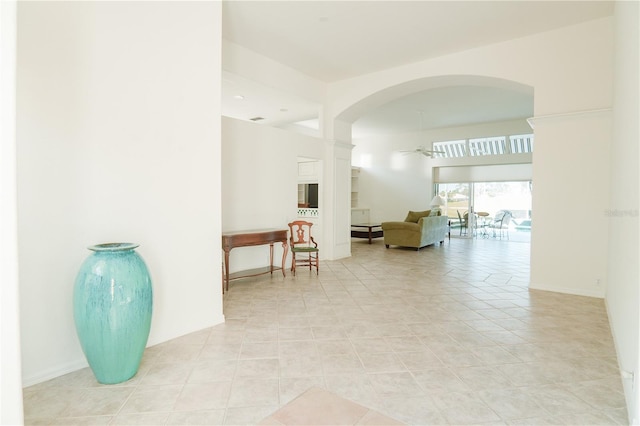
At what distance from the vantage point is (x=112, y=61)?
2633mm

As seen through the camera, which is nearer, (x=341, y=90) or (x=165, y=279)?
(x=165, y=279)

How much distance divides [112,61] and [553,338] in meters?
4.38

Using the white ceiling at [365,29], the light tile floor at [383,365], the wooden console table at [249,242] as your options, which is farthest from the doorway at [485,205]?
the wooden console table at [249,242]

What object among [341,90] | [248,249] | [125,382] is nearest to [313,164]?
[341,90]

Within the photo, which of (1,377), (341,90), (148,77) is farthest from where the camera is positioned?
(341,90)

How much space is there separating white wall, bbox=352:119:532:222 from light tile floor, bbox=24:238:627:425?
23.1ft

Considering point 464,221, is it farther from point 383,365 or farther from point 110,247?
point 110,247

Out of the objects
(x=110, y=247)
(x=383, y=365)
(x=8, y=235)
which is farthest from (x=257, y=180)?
(x=8, y=235)

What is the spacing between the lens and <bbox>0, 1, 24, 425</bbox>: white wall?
4.88ft

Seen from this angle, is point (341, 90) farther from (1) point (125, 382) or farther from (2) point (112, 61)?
(1) point (125, 382)

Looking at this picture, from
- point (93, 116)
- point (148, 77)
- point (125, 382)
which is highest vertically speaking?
point (148, 77)

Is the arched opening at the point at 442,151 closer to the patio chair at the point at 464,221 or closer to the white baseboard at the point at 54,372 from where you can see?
the patio chair at the point at 464,221

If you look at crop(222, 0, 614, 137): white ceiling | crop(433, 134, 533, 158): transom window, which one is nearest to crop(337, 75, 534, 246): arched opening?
crop(433, 134, 533, 158): transom window

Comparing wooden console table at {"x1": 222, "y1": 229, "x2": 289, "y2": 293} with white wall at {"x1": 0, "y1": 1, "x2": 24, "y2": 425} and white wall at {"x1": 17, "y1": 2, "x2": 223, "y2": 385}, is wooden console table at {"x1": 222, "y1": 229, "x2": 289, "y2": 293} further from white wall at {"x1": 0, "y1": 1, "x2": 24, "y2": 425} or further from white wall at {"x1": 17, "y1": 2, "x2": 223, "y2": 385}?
white wall at {"x1": 0, "y1": 1, "x2": 24, "y2": 425}
